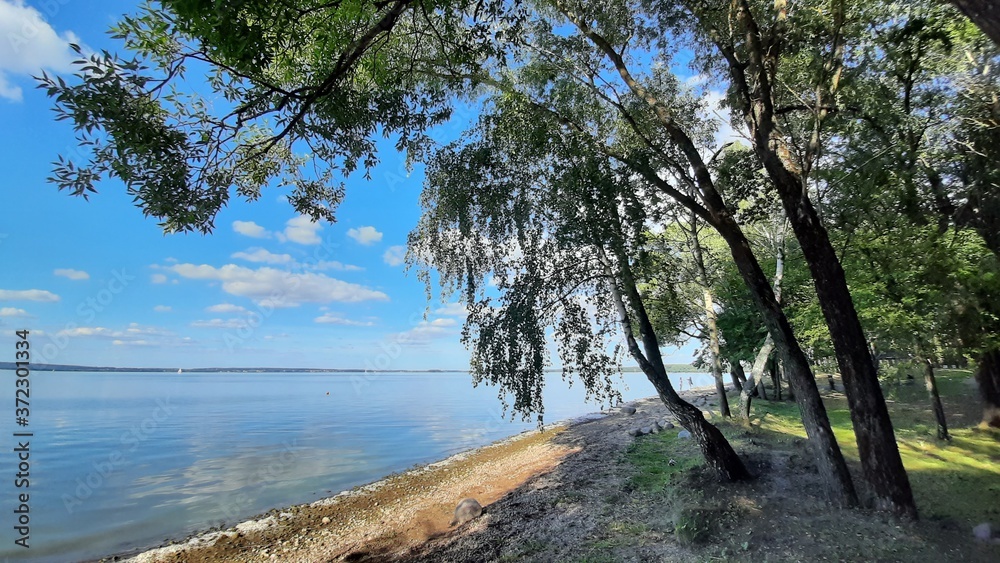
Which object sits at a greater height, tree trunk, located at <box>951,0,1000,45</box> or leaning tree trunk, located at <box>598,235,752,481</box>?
tree trunk, located at <box>951,0,1000,45</box>

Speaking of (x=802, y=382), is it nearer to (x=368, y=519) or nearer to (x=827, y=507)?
(x=827, y=507)

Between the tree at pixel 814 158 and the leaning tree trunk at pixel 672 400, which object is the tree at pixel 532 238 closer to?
the leaning tree trunk at pixel 672 400

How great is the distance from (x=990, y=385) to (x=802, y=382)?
10.7 meters

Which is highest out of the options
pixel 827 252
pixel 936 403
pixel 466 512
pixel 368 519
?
pixel 827 252

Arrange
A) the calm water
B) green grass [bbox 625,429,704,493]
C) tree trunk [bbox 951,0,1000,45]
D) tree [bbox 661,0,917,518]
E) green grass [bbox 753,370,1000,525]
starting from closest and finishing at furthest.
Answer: tree trunk [bbox 951,0,1000,45], tree [bbox 661,0,917,518], green grass [bbox 753,370,1000,525], green grass [bbox 625,429,704,493], the calm water

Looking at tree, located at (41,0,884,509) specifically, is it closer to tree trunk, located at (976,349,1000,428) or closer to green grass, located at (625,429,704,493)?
green grass, located at (625,429,704,493)

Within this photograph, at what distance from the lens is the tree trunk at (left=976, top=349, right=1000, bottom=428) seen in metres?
11.2

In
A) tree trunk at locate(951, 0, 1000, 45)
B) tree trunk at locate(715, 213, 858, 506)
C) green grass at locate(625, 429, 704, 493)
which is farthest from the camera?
green grass at locate(625, 429, 704, 493)

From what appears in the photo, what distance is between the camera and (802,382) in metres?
6.12

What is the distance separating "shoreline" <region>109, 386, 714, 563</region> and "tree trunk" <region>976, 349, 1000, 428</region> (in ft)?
37.1

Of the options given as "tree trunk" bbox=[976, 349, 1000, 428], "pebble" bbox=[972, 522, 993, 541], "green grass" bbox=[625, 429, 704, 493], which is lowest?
"green grass" bbox=[625, 429, 704, 493]

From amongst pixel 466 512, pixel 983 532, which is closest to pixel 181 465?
pixel 466 512

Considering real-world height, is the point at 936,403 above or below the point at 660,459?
above

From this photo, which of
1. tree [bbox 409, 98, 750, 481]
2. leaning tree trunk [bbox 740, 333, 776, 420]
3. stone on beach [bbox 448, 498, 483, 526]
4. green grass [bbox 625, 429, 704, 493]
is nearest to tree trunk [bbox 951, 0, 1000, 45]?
tree [bbox 409, 98, 750, 481]
